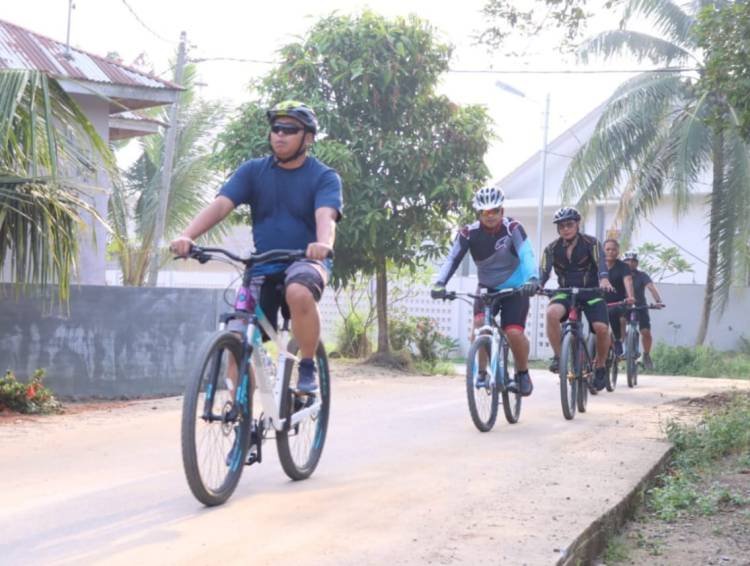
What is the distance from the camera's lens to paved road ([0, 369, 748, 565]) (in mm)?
4867

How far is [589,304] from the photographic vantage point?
11656mm

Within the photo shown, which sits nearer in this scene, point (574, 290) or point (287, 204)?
point (287, 204)

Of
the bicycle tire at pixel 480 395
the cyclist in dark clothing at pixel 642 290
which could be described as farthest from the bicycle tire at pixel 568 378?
the cyclist in dark clothing at pixel 642 290

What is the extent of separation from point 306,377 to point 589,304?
5.85 m

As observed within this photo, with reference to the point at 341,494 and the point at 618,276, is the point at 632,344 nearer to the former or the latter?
A: the point at 618,276

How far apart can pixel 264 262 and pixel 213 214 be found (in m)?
0.45

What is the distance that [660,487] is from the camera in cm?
785

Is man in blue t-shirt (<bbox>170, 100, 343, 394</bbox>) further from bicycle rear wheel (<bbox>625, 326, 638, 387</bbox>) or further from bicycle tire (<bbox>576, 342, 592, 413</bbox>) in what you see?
bicycle rear wheel (<bbox>625, 326, 638, 387</bbox>)

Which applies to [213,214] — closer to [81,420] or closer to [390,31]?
[81,420]

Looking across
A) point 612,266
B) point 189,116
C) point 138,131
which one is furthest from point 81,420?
point 189,116

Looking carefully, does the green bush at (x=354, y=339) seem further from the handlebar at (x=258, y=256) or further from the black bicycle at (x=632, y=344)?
the handlebar at (x=258, y=256)

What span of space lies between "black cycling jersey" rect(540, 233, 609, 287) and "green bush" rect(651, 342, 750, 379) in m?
9.93

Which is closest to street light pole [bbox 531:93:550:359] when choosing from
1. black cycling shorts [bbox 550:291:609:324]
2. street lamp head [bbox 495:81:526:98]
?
street lamp head [bbox 495:81:526:98]

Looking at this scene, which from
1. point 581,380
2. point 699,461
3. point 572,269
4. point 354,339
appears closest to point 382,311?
point 354,339
